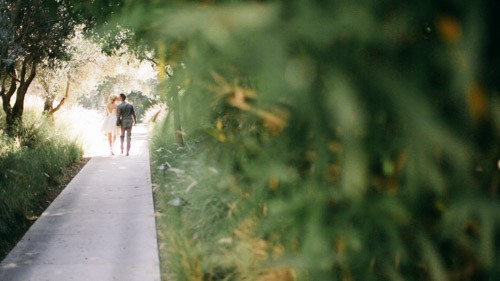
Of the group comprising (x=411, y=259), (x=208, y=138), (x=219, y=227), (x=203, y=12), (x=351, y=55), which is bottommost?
(x=219, y=227)

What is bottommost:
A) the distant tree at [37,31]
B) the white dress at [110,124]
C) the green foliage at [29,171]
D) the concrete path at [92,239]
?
the concrete path at [92,239]

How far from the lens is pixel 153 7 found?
2.49 metres

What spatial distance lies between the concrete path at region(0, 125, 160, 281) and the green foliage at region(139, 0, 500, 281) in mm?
3243

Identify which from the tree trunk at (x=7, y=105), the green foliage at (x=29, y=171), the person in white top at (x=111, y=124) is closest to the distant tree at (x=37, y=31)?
the tree trunk at (x=7, y=105)

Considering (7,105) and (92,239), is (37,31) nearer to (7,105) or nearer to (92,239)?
(7,105)

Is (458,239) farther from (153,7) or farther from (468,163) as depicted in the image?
(153,7)

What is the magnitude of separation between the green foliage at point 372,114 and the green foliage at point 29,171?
5.15 meters

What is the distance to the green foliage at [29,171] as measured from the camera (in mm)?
7219

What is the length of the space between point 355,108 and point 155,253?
4.81m

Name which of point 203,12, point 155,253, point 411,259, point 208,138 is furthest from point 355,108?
point 155,253

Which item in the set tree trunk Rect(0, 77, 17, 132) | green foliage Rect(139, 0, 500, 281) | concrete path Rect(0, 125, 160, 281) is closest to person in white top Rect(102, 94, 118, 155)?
tree trunk Rect(0, 77, 17, 132)

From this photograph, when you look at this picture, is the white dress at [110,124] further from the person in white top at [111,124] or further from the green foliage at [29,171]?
the green foliage at [29,171]

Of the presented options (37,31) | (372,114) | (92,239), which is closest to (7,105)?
(37,31)

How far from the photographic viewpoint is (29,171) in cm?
920
